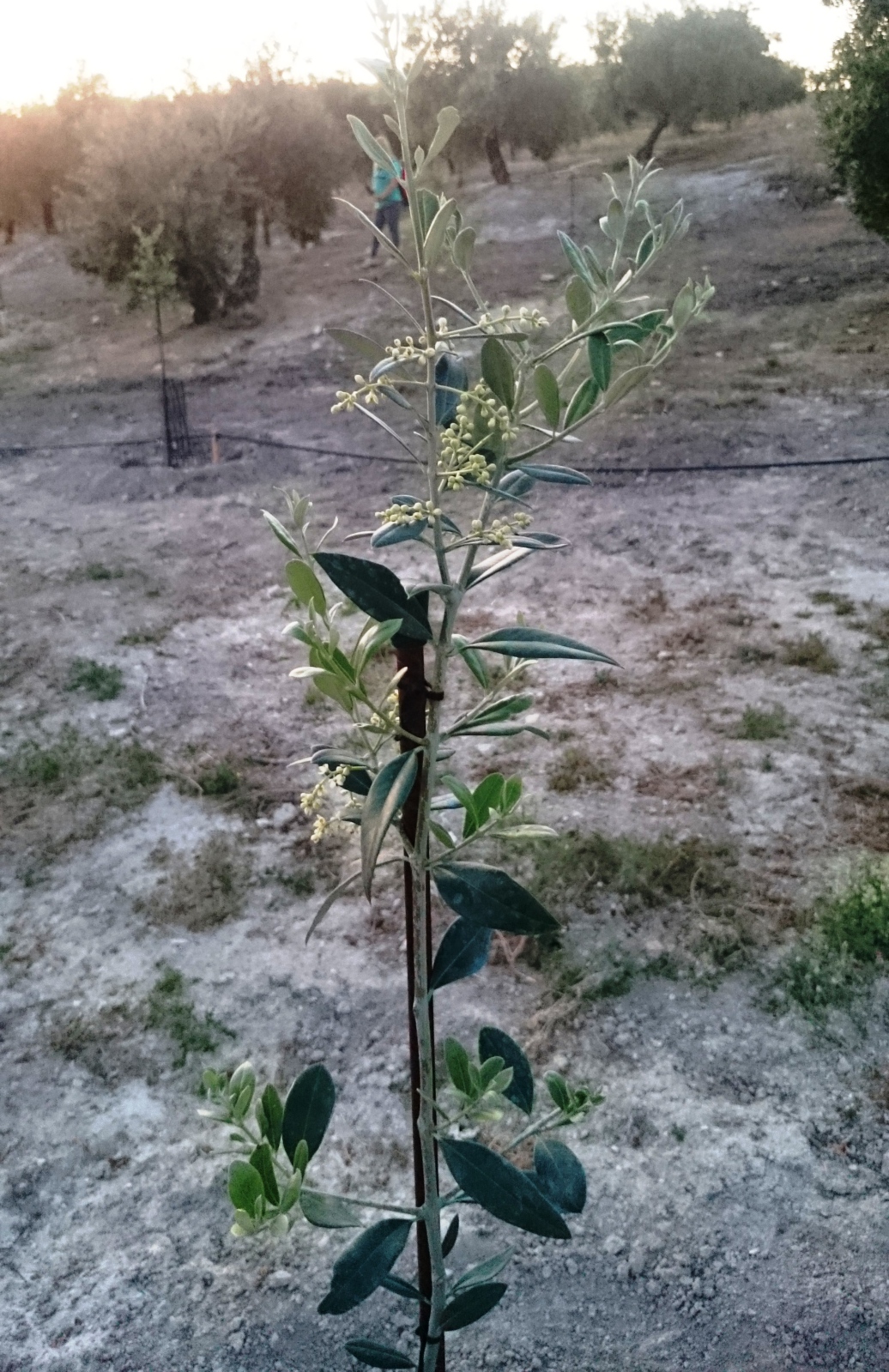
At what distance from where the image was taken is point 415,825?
153 cm

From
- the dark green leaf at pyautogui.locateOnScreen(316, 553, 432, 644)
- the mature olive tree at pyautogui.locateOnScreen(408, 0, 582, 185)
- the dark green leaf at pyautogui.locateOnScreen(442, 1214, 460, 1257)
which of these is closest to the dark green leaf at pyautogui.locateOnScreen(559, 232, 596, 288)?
the dark green leaf at pyautogui.locateOnScreen(316, 553, 432, 644)

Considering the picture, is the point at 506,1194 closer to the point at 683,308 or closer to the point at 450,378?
Answer: the point at 450,378

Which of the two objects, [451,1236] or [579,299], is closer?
[579,299]

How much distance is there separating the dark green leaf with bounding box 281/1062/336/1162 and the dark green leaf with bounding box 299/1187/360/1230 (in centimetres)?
7

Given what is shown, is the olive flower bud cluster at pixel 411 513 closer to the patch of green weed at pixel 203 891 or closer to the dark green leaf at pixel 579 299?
the dark green leaf at pixel 579 299

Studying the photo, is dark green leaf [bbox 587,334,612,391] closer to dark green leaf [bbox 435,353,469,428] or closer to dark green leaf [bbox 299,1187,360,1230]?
dark green leaf [bbox 435,353,469,428]

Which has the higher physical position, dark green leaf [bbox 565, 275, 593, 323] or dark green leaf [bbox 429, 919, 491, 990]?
dark green leaf [bbox 565, 275, 593, 323]

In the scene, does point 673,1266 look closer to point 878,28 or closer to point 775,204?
point 878,28

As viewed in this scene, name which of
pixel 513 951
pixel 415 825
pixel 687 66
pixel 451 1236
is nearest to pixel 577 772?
pixel 513 951

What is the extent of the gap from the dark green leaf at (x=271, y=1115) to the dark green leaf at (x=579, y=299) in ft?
3.68

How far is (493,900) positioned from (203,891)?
276 centimetres

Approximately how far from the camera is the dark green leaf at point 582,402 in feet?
4.61

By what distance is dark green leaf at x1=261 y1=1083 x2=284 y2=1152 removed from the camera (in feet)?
4.80

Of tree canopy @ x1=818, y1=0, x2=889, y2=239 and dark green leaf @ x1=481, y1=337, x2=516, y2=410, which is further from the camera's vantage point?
tree canopy @ x1=818, y1=0, x2=889, y2=239
